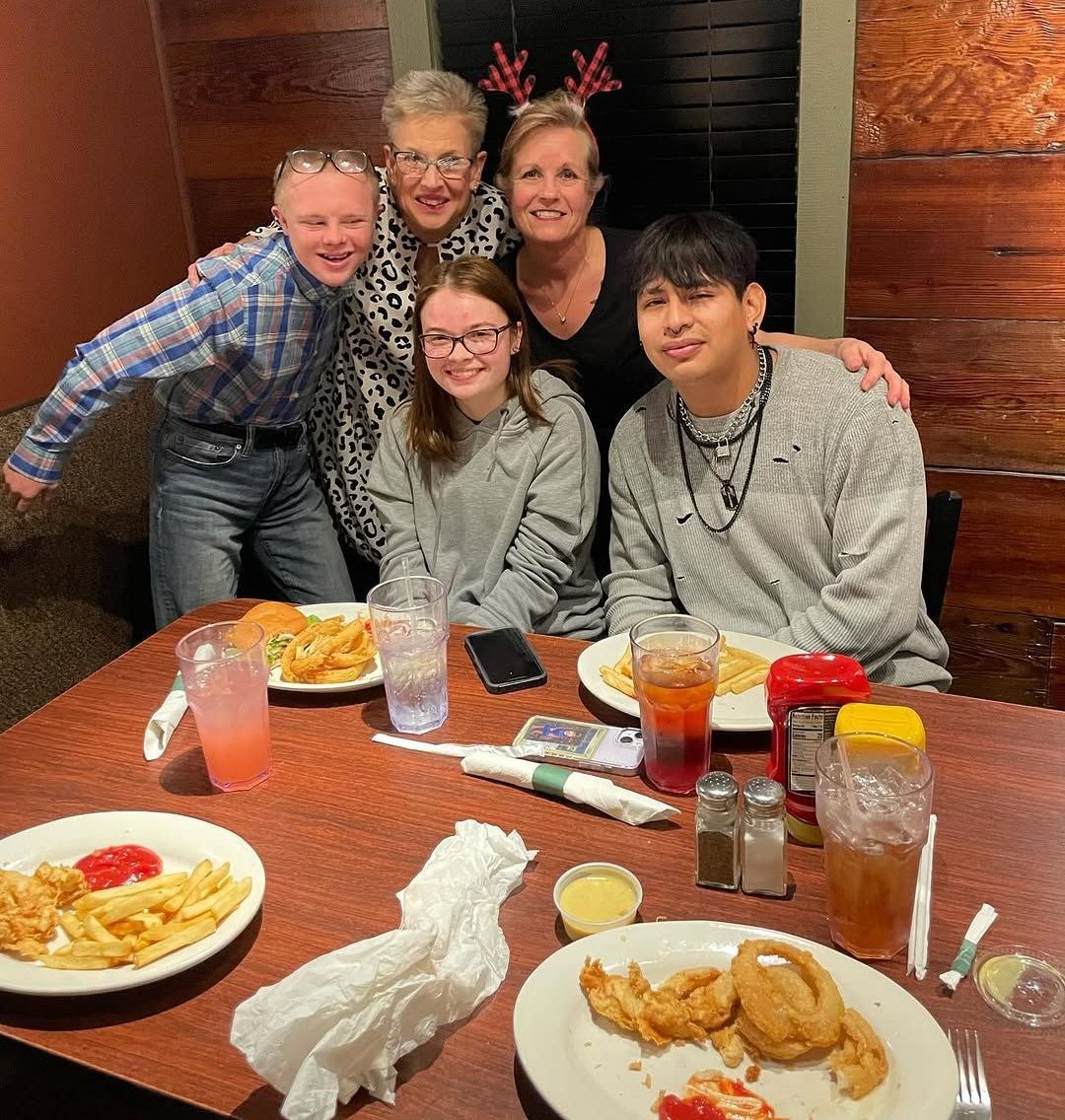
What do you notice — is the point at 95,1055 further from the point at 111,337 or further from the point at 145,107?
the point at 145,107

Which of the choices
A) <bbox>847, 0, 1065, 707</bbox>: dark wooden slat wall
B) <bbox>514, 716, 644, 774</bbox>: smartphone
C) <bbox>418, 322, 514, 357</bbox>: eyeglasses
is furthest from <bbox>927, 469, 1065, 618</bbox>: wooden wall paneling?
<bbox>514, 716, 644, 774</bbox>: smartphone

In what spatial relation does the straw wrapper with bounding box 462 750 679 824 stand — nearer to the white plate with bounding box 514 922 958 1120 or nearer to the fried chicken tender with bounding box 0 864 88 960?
the white plate with bounding box 514 922 958 1120

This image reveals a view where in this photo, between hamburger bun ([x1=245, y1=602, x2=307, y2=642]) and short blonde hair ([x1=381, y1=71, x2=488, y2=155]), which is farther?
short blonde hair ([x1=381, y1=71, x2=488, y2=155])

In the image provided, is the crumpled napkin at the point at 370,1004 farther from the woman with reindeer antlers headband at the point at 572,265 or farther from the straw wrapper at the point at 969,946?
the woman with reindeer antlers headband at the point at 572,265

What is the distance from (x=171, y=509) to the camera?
2.47 metres

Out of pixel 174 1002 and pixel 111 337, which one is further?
pixel 111 337

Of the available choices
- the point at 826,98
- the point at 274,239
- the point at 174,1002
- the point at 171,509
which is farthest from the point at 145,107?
the point at 174,1002

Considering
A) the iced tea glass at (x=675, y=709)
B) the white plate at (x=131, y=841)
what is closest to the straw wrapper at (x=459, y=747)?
the iced tea glass at (x=675, y=709)

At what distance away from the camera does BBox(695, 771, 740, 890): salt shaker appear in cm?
106

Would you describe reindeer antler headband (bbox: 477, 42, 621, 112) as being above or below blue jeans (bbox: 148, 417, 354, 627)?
above

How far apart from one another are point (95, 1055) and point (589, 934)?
45 centimetres

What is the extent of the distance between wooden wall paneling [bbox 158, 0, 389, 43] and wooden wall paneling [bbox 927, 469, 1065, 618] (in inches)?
75.9

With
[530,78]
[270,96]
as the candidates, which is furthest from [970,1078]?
[270,96]

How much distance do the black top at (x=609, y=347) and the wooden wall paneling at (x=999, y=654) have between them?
1.09 metres
